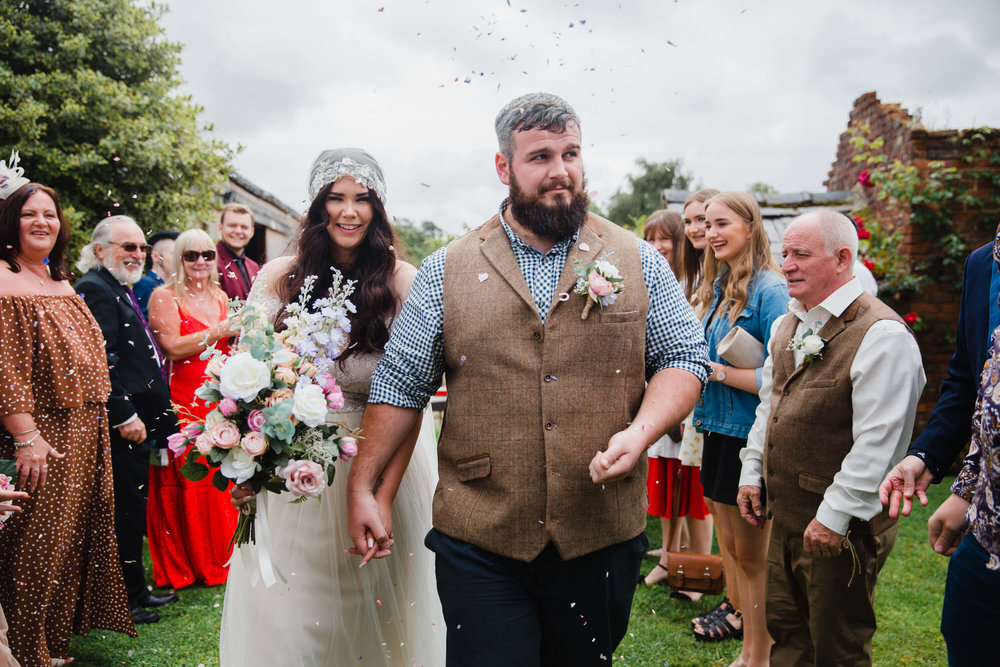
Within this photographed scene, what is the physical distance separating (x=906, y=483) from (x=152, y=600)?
4760mm

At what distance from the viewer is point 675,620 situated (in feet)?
14.9

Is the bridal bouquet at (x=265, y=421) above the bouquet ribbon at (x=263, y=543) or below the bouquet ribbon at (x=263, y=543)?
above

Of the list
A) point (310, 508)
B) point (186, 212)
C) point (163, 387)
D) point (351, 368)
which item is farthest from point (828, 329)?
point (186, 212)

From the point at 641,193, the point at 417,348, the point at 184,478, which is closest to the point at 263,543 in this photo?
the point at 417,348

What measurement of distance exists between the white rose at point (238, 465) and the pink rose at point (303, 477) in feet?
0.37

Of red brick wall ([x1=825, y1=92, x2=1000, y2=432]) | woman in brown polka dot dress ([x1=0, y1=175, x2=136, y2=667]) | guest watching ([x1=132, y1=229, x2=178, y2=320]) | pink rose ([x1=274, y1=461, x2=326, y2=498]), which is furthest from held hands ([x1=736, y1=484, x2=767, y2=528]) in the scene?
red brick wall ([x1=825, y1=92, x2=1000, y2=432])

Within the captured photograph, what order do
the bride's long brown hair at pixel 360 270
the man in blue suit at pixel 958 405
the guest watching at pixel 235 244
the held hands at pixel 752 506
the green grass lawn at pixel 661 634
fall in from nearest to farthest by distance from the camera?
the man in blue suit at pixel 958 405, the bride's long brown hair at pixel 360 270, the held hands at pixel 752 506, the green grass lawn at pixel 661 634, the guest watching at pixel 235 244

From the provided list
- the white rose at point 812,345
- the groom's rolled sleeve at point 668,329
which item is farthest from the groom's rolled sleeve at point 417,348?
the white rose at point 812,345

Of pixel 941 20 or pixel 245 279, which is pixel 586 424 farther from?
pixel 941 20

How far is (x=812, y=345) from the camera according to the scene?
9.40 ft

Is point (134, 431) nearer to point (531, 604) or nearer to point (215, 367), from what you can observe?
point (215, 367)

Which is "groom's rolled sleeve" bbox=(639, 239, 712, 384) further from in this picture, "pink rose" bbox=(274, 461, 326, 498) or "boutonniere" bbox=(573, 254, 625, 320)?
"pink rose" bbox=(274, 461, 326, 498)

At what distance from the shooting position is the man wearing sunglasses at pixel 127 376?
14.8ft

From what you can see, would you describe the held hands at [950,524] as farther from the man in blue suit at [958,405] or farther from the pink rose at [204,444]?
the pink rose at [204,444]
